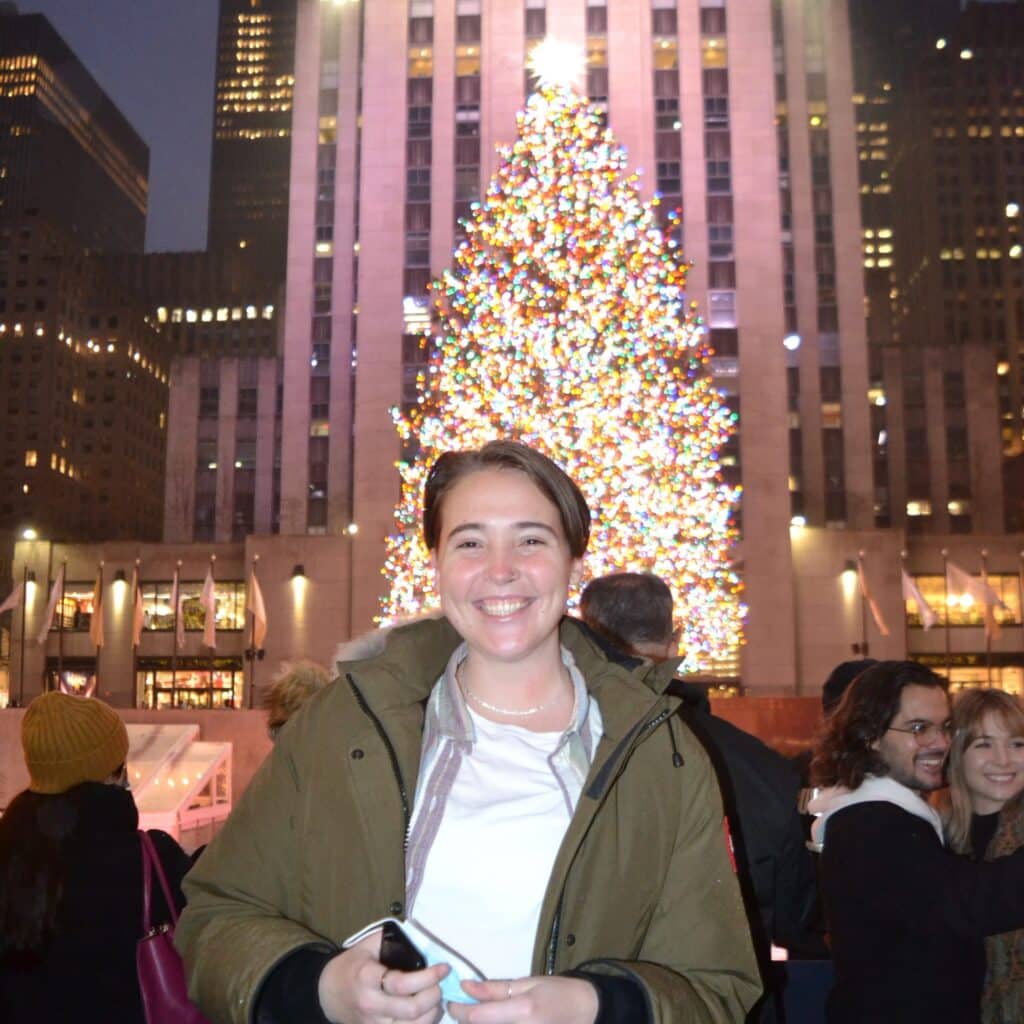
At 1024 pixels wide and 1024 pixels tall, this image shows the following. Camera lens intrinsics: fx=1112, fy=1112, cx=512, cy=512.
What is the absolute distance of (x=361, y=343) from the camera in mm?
41000

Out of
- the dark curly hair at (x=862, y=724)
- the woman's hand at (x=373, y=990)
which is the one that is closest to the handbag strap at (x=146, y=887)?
the woman's hand at (x=373, y=990)

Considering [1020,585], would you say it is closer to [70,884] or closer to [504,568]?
[70,884]

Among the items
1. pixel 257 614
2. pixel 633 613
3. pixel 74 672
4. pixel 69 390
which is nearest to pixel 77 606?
pixel 74 672

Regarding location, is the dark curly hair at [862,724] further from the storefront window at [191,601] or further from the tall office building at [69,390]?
the tall office building at [69,390]

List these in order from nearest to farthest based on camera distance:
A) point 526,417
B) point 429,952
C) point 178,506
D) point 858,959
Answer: point 429,952 < point 858,959 < point 526,417 < point 178,506

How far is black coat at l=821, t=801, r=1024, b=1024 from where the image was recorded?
10.3 feet

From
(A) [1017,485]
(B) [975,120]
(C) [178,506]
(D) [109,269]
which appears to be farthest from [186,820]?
(B) [975,120]

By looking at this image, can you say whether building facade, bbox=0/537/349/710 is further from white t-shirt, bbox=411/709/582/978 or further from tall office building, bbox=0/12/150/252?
tall office building, bbox=0/12/150/252

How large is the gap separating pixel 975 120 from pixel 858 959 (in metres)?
138

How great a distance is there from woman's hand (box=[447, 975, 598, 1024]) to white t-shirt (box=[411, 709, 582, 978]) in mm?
201

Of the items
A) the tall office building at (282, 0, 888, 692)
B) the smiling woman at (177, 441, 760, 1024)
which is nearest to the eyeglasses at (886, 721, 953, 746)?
the smiling woman at (177, 441, 760, 1024)

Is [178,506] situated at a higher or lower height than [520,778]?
higher

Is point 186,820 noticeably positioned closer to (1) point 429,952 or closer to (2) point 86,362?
(1) point 429,952

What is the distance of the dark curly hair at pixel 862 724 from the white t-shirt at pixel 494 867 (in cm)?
174
